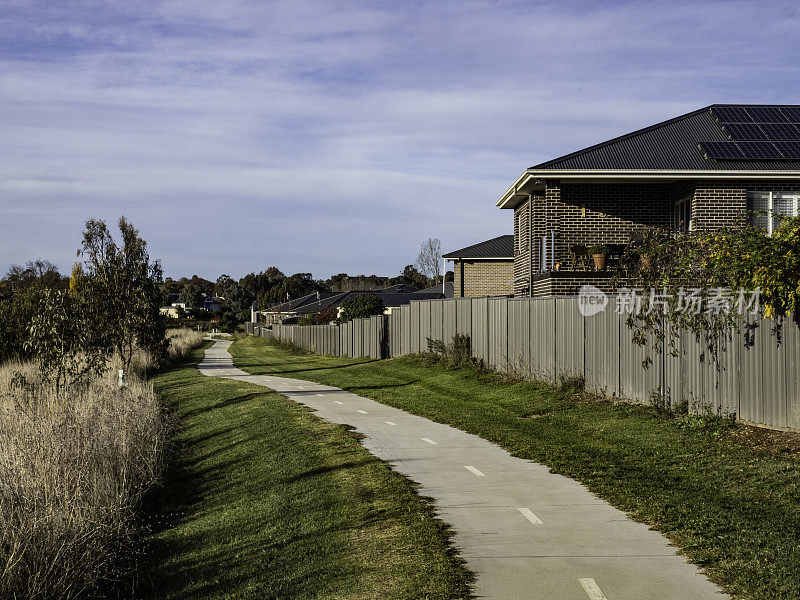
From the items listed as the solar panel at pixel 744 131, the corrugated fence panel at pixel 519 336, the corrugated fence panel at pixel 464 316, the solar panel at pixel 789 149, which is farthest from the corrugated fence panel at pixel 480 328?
the solar panel at pixel 789 149

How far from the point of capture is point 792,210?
2302cm

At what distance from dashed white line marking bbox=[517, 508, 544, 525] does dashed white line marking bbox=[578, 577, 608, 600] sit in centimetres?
169

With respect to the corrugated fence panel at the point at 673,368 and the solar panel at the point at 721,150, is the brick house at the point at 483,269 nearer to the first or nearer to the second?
the solar panel at the point at 721,150

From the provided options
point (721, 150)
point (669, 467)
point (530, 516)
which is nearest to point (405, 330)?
point (721, 150)

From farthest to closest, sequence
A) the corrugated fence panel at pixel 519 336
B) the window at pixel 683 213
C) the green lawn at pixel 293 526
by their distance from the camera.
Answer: the window at pixel 683 213, the corrugated fence panel at pixel 519 336, the green lawn at pixel 293 526

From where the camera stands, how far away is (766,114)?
26.2 meters

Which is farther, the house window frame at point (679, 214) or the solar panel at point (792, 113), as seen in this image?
the solar panel at point (792, 113)

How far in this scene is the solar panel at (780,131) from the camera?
79.2ft

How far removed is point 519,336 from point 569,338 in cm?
318

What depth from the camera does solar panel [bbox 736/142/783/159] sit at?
22828mm

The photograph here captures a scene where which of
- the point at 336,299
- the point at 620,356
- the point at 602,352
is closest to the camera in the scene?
the point at 620,356

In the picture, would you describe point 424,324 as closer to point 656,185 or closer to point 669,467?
point 656,185

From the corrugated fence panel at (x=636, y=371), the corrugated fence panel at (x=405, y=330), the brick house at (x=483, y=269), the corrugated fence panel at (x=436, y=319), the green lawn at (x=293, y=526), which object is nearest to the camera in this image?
the green lawn at (x=293, y=526)

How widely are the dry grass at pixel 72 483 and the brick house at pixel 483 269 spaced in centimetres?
2269
